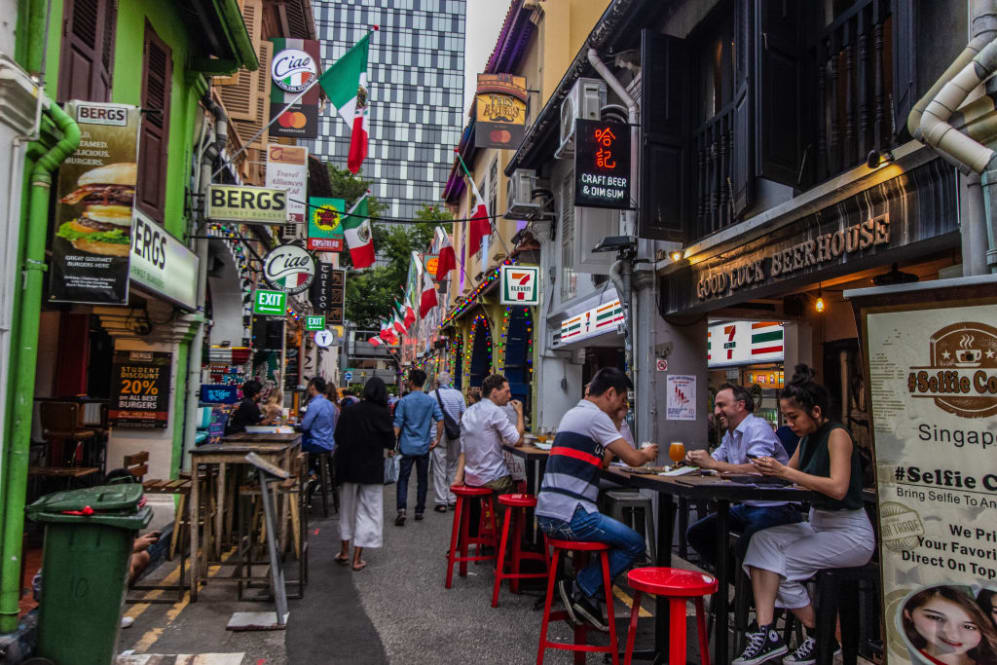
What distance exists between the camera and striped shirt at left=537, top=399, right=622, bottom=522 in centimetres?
494

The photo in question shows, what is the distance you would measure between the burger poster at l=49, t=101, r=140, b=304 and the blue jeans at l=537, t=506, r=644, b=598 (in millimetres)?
3841

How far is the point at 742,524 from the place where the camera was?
555 cm

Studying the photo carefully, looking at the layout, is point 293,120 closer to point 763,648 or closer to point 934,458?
point 763,648

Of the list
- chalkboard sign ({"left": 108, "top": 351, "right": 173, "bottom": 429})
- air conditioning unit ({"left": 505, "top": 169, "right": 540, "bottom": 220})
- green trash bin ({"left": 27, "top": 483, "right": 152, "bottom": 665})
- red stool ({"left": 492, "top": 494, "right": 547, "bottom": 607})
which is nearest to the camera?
green trash bin ({"left": 27, "top": 483, "right": 152, "bottom": 665})

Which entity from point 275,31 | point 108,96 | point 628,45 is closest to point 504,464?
point 108,96

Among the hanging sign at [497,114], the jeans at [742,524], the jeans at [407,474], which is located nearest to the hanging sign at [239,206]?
the jeans at [407,474]

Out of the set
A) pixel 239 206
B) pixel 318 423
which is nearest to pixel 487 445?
pixel 318 423

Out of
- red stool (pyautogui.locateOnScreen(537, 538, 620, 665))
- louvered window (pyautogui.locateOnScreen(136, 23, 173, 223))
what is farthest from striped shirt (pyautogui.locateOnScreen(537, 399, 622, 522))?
louvered window (pyautogui.locateOnScreen(136, 23, 173, 223))

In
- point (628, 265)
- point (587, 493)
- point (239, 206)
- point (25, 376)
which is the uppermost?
point (239, 206)

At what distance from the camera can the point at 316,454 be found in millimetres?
11141

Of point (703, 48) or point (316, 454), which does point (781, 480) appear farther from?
point (316, 454)

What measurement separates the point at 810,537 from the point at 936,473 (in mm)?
1435

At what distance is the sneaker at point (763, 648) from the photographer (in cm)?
421

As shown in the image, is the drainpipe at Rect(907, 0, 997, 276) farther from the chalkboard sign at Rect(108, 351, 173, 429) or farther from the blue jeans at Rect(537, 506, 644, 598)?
the chalkboard sign at Rect(108, 351, 173, 429)
